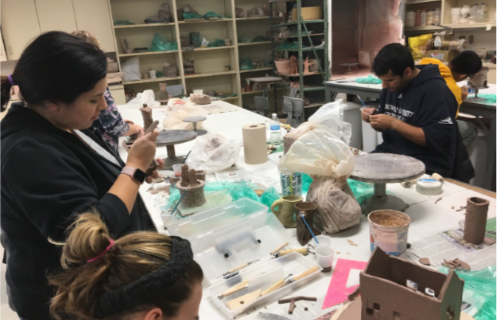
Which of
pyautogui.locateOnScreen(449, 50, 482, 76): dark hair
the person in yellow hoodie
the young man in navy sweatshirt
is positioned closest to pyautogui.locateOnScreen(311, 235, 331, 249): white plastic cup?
the young man in navy sweatshirt

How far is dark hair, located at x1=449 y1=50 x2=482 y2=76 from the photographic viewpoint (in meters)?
2.84

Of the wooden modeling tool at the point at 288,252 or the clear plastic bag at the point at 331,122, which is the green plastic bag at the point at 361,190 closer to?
the clear plastic bag at the point at 331,122

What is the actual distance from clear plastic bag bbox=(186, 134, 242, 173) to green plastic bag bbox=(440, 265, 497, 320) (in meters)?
1.23

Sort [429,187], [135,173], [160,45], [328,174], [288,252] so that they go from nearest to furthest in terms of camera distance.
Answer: [135,173], [288,252], [328,174], [429,187], [160,45]

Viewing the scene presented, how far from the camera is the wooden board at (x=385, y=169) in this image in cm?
137

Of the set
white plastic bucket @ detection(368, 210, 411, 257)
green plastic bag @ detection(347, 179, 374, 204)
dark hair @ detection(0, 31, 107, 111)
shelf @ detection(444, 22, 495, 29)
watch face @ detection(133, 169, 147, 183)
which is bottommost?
green plastic bag @ detection(347, 179, 374, 204)

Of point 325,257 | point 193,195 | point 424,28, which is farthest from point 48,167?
point 424,28

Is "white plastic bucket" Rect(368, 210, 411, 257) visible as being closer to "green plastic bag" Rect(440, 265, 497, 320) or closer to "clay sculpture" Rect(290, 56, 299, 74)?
"green plastic bag" Rect(440, 265, 497, 320)

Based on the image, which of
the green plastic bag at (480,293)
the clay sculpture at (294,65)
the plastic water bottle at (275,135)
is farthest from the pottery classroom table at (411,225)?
the clay sculpture at (294,65)

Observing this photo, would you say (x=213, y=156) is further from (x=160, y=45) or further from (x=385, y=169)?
(x=160, y=45)

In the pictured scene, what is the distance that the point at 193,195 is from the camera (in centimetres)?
153

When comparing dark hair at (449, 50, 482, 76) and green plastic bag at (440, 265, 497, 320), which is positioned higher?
dark hair at (449, 50, 482, 76)

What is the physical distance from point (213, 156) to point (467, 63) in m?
2.20

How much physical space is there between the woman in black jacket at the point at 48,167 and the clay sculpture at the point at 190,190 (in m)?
0.43
